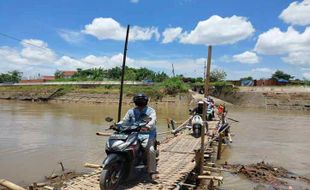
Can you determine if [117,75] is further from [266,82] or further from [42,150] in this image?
[42,150]

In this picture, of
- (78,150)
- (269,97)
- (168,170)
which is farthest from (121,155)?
(269,97)

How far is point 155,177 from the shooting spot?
6785 mm

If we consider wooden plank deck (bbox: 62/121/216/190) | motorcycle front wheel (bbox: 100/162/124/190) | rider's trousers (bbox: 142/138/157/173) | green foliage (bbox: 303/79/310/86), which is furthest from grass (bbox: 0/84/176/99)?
motorcycle front wheel (bbox: 100/162/124/190)

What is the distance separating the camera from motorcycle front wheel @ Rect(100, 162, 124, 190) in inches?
225

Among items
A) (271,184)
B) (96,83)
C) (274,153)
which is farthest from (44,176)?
(96,83)

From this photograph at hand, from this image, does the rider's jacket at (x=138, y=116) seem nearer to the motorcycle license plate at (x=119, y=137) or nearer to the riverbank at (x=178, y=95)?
the motorcycle license plate at (x=119, y=137)

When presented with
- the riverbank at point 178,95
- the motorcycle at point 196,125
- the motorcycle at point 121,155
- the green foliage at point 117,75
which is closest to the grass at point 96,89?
the riverbank at point 178,95

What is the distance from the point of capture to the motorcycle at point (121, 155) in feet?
19.1

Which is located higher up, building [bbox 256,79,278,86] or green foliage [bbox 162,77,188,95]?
building [bbox 256,79,278,86]

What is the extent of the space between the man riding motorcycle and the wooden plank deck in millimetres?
306

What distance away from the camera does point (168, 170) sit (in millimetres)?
7605

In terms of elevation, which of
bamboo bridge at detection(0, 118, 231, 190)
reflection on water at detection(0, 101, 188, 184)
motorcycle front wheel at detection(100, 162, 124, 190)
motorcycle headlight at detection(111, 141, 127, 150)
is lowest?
reflection on water at detection(0, 101, 188, 184)

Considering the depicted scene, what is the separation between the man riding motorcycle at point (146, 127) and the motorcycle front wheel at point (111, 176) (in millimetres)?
592

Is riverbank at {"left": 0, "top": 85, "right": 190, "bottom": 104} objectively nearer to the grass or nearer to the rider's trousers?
the grass
